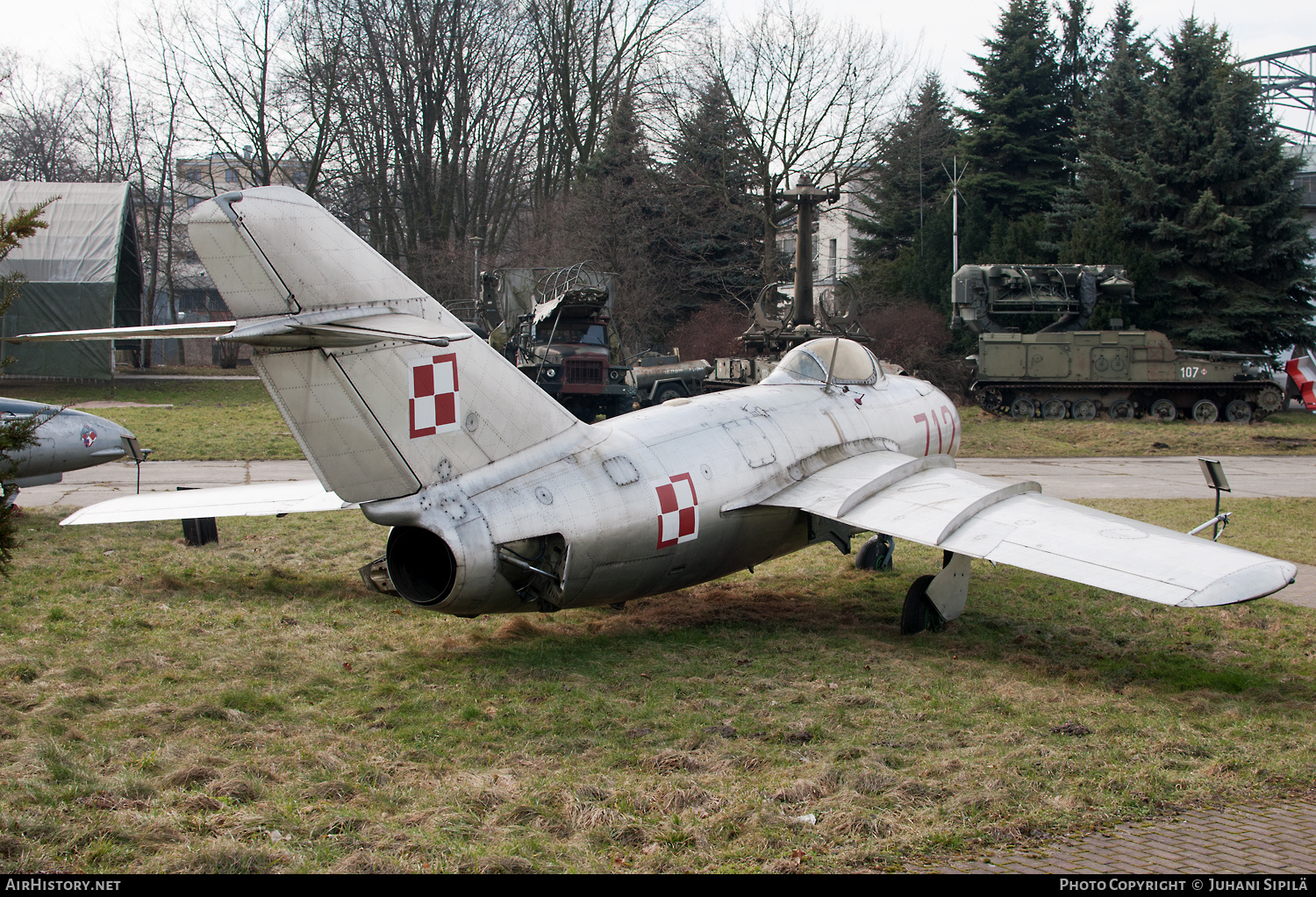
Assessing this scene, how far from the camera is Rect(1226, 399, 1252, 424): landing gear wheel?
2897cm

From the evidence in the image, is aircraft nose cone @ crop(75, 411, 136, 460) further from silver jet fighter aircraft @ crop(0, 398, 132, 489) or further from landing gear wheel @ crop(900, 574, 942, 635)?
landing gear wheel @ crop(900, 574, 942, 635)

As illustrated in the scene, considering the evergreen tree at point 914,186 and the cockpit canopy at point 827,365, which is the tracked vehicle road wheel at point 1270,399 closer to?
the evergreen tree at point 914,186

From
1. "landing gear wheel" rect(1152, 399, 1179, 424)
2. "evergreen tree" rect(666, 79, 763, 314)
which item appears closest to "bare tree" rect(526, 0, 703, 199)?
"evergreen tree" rect(666, 79, 763, 314)

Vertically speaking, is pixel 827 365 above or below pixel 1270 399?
above

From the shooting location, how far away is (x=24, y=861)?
4055mm

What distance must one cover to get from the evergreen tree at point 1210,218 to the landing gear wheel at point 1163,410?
21.6 ft

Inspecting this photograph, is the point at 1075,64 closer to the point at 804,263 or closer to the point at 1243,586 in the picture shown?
the point at 804,263

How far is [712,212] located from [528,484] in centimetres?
3510

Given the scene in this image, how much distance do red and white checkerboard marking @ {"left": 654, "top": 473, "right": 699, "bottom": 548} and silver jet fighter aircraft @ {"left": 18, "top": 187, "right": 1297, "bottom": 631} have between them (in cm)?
2

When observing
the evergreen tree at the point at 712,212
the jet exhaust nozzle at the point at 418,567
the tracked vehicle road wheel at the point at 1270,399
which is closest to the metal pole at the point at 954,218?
the evergreen tree at the point at 712,212

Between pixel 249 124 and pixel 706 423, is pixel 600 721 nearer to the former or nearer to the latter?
pixel 706 423

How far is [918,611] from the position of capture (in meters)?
8.90

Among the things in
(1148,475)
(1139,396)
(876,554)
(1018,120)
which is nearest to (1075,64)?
(1018,120)
